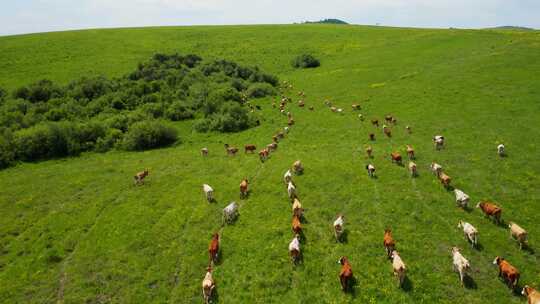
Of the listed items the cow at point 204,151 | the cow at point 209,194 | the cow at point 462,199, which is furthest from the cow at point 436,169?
the cow at point 204,151

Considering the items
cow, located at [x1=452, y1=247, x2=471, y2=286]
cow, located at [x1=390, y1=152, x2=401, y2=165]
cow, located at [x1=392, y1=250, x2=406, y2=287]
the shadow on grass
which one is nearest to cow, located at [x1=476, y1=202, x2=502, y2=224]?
cow, located at [x1=452, y1=247, x2=471, y2=286]

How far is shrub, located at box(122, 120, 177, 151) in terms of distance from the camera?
3719 centimetres

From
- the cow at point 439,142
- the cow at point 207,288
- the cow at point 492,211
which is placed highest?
the cow at point 439,142

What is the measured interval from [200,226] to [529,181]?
21.0m

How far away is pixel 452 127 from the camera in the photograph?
34.5 meters

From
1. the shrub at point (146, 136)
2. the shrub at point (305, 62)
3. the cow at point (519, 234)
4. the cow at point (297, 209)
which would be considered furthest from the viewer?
the shrub at point (305, 62)

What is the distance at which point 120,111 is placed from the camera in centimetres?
4812

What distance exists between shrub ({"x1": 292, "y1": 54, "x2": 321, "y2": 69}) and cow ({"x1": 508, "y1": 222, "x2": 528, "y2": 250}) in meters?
63.3

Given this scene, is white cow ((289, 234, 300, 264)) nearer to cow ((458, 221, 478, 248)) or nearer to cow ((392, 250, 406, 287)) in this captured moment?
cow ((392, 250, 406, 287))

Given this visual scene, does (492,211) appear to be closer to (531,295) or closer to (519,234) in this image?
(519,234)

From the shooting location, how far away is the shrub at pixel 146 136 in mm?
37188

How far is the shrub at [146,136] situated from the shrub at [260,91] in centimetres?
1974

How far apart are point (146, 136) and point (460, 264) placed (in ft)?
104

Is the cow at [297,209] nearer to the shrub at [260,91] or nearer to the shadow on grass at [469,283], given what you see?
the shadow on grass at [469,283]
